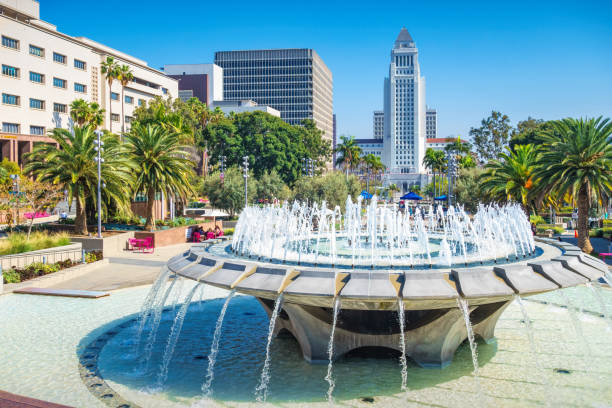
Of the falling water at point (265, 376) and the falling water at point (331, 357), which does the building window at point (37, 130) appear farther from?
the falling water at point (331, 357)

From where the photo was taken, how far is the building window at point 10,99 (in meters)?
49.6

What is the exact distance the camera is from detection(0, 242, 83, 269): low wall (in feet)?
62.6

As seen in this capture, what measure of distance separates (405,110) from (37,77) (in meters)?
157

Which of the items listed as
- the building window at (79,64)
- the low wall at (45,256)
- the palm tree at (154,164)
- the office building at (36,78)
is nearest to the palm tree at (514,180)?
the palm tree at (154,164)

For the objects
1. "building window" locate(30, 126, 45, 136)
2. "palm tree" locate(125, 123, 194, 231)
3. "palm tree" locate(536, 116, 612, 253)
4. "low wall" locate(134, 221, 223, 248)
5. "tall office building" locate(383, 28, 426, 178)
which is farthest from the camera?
"tall office building" locate(383, 28, 426, 178)

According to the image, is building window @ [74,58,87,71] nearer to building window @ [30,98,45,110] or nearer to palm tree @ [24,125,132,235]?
building window @ [30,98,45,110]

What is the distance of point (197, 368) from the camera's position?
34.5 feet

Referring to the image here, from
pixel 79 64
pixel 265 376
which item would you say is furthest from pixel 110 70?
pixel 265 376

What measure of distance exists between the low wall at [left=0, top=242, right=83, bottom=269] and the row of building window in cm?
3785

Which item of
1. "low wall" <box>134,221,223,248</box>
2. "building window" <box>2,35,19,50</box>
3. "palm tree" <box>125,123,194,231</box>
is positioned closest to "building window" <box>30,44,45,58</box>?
"building window" <box>2,35,19,50</box>

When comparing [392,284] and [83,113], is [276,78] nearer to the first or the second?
[83,113]

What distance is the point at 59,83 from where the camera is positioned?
5653cm

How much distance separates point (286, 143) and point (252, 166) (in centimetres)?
666

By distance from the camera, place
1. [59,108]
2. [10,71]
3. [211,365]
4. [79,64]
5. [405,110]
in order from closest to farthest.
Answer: [211,365] < [10,71] < [59,108] < [79,64] < [405,110]
